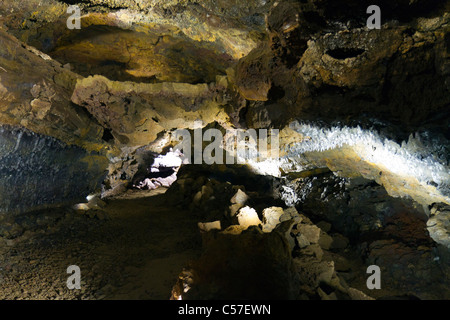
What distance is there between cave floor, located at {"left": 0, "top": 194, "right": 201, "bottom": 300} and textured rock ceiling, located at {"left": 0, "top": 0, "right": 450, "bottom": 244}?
0.98 m

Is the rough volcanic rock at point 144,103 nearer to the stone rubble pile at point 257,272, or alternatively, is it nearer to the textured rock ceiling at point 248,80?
the textured rock ceiling at point 248,80

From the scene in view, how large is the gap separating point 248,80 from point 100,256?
11.2 ft

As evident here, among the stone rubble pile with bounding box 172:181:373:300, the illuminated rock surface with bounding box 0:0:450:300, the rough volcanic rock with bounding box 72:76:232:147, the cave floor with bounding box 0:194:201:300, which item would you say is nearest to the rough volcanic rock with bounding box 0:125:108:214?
the illuminated rock surface with bounding box 0:0:450:300

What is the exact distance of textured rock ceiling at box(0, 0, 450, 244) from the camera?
7.89 ft

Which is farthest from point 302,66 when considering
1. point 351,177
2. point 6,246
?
point 6,246

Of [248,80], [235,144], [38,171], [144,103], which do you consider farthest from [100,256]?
Result: [235,144]

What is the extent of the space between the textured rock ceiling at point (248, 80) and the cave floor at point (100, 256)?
0.98 m

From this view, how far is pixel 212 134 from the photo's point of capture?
6.77 metres

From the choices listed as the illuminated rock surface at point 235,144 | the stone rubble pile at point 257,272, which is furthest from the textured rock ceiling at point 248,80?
the stone rubble pile at point 257,272

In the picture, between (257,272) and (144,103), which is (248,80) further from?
(257,272)

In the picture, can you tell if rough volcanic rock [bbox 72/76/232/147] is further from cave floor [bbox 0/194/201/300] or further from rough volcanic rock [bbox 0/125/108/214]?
cave floor [bbox 0/194/201/300]

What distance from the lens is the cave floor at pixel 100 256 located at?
2824mm

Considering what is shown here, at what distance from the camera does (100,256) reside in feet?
12.0

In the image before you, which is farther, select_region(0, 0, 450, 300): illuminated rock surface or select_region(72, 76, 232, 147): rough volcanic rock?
select_region(72, 76, 232, 147): rough volcanic rock
